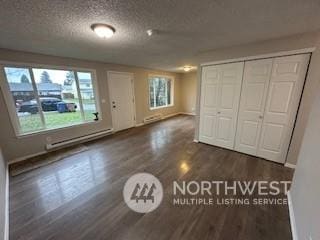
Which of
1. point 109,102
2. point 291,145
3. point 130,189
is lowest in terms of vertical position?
point 130,189

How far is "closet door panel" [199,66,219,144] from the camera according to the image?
10.8ft

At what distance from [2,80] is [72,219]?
3028mm

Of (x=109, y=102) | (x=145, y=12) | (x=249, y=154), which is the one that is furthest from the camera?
(x=109, y=102)

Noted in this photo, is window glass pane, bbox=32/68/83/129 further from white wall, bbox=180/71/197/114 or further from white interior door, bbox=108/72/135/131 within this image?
white wall, bbox=180/71/197/114

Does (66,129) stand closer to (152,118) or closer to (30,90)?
(30,90)

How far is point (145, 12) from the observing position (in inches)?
64.0

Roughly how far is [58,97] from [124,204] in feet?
10.7

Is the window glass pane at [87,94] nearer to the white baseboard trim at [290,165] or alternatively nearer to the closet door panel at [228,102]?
the closet door panel at [228,102]

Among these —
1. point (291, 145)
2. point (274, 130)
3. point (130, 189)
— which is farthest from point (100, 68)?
point (291, 145)

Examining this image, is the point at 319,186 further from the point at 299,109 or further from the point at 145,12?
the point at 145,12

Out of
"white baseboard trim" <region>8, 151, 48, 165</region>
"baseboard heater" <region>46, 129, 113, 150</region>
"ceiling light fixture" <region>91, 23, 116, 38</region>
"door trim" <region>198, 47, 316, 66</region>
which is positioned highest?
"ceiling light fixture" <region>91, 23, 116, 38</region>

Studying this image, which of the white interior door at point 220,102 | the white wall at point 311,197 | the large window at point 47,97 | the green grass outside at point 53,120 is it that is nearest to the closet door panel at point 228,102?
the white interior door at point 220,102

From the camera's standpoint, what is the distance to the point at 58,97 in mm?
3635

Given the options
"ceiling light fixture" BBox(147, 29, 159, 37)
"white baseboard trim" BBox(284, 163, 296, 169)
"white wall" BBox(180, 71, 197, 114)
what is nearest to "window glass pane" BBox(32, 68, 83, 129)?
"ceiling light fixture" BBox(147, 29, 159, 37)
